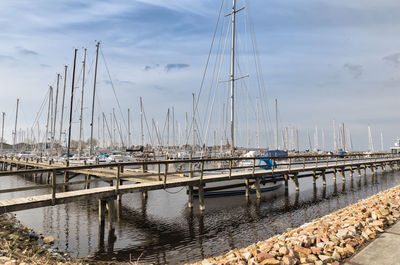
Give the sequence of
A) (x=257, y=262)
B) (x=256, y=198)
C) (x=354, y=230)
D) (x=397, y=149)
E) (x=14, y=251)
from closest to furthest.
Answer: (x=257, y=262), (x=354, y=230), (x=14, y=251), (x=256, y=198), (x=397, y=149)

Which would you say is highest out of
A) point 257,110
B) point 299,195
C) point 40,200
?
point 257,110

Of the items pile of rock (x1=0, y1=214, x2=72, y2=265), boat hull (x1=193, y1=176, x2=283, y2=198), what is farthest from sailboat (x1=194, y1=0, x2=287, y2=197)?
pile of rock (x1=0, y1=214, x2=72, y2=265)

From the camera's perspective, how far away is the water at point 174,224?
29.9 feet

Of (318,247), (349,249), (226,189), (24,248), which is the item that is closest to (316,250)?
(318,247)

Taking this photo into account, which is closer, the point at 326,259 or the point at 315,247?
the point at 326,259

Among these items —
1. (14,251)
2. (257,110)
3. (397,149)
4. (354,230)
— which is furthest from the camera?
(397,149)

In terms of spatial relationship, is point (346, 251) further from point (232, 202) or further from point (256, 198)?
point (256, 198)

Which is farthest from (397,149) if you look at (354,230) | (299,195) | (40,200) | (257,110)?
(40,200)

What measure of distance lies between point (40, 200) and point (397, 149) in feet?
273

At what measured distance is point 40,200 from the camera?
9.04 metres

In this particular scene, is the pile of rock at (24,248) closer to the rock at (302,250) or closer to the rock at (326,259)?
the rock at (302,250)

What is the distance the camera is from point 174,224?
12.3m

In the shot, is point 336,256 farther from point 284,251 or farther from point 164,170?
point 164,170

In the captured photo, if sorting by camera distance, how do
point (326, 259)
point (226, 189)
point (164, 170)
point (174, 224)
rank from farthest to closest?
1. point (226, 189)
2. point (164, 170)
3. point (174, 224)
4. point (326, 259)
